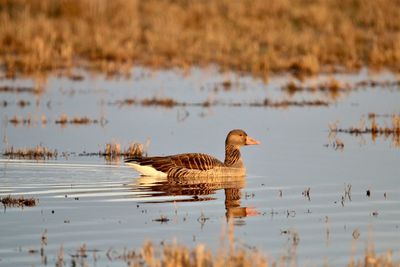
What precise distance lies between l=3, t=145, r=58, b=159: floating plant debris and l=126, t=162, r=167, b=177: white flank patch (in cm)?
251

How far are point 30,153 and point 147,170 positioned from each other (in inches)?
113

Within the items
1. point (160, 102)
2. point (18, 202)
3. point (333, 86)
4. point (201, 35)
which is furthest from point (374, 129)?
point (201, 35)

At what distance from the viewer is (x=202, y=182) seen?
1691cm

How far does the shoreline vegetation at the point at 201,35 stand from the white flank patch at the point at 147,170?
16.3 metres

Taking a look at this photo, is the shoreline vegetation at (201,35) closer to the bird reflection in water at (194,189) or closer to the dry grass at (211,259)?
the bird reflection in water at (194,189)

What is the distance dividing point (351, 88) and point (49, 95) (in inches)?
322

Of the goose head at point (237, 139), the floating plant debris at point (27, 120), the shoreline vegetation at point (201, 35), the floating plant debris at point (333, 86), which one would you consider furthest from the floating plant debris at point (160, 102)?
the goose head at point (237, 139)

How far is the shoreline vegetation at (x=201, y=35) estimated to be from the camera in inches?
1399

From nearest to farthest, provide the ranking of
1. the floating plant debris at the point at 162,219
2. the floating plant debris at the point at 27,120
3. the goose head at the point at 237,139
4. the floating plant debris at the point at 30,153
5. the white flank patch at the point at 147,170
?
the floating plant debris at the point at 162,219 < the white flank patch at the point at 147,170 < the goose head at the point at 237,139 < the floating plant debris at the point at 30,153 < the floating plant debris at the point at 27,120

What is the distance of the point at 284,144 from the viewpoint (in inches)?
848

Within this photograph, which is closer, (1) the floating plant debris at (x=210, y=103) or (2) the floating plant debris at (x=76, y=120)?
(2) the floating plant debris at (x=76, y=120)

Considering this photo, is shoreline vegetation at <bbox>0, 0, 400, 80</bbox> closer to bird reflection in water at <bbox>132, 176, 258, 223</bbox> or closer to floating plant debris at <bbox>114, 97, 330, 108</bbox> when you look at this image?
floating plant debris at <bbox>114, 97, 330, 108</bbox>

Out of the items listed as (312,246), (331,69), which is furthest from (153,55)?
(312,246)

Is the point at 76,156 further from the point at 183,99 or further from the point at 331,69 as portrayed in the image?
the point at 331,69
